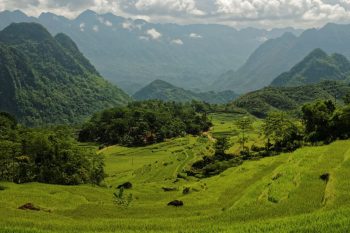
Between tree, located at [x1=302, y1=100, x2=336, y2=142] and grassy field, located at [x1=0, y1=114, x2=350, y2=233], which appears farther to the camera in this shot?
tree, located at [x1=302, y1=100, x2=336, y2=142]

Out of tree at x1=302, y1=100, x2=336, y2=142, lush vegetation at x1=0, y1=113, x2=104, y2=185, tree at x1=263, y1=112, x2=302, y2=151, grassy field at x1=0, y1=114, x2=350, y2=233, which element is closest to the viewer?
grassy field at x1=0, y1=114, x2=350, y2=233

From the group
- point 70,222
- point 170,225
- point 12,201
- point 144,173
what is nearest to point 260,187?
point 170,225

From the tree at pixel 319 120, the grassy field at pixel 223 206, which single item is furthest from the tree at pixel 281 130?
the grassy field at pixel 223 206

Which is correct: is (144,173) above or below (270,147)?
below

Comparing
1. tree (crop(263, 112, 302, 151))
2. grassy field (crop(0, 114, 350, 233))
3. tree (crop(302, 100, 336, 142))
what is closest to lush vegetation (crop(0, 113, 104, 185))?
grassy field (crop(0, 114, 350, 233))

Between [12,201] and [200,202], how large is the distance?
25950 millimetres

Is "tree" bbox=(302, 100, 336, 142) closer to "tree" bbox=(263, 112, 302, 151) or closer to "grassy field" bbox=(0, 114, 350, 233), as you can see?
"tree" bbox=(263, 112, 302, 151)

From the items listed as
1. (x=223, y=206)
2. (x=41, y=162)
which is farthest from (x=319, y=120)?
(x=41, y=162)

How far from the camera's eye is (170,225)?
151 feet

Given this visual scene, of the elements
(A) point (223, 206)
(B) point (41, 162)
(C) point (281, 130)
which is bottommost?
(A) point (223, 206)

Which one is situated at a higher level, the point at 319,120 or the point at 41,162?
the point at 319,120

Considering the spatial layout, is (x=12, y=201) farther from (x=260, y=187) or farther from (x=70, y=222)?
(x=260, y=187)

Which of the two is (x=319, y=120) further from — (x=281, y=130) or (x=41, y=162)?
(x=41, y=162)

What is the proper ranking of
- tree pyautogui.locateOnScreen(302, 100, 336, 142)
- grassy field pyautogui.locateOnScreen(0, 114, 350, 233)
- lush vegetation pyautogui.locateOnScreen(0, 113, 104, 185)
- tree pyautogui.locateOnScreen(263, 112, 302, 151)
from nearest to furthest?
1. grassy field pyautogui.locateOnScreen(0, 114, 350, 233)
2. lush vegetation pyautogui.locateOnScreen(0, 113, 104, 185)
3. tree pyautogui.locateOnScreen(302, 100, 336, 142)
4. tree pyautogui.locateOnScreen(263, 112, 302, 151)
